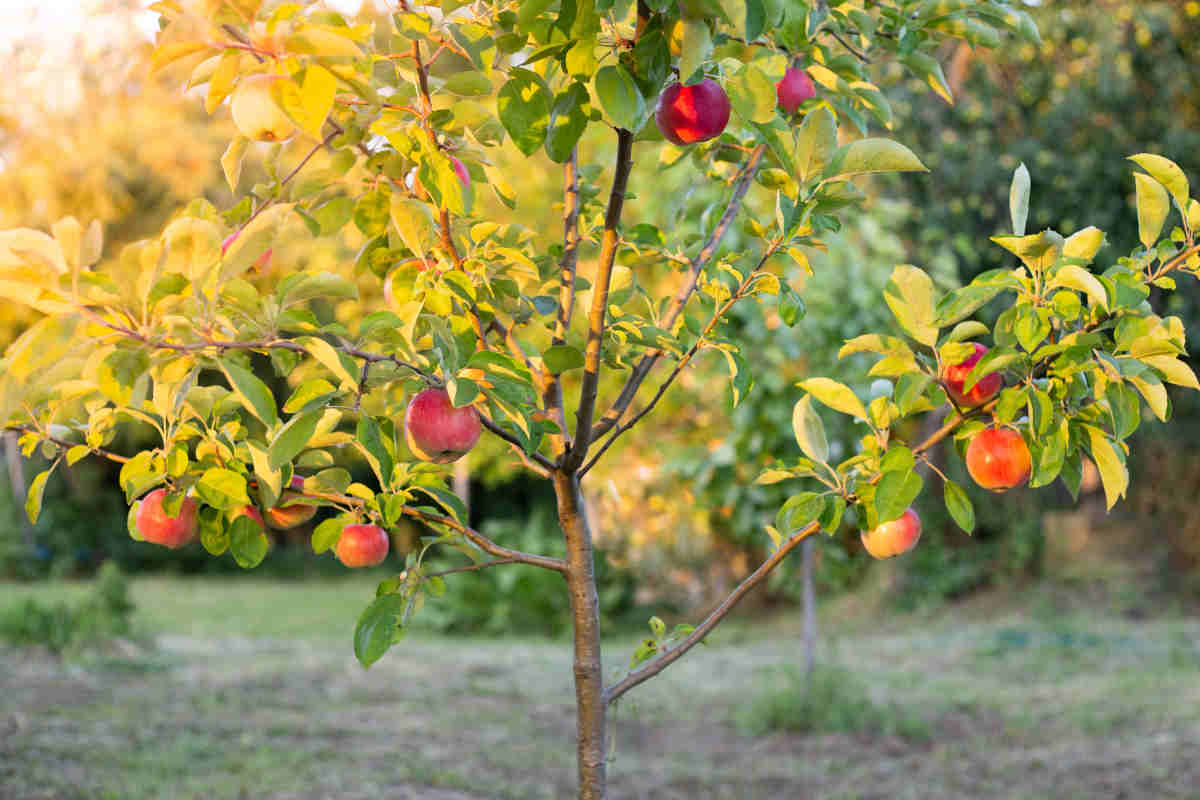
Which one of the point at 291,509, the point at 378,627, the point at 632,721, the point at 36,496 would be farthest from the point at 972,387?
the point at 632,721

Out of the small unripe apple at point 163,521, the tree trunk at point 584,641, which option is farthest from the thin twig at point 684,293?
the small unripe apple at point 163,521

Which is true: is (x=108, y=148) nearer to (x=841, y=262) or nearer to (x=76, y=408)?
(x=841, y=262)

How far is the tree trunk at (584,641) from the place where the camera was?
144cm

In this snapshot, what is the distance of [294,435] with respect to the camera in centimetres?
110

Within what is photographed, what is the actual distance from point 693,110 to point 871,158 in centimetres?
20

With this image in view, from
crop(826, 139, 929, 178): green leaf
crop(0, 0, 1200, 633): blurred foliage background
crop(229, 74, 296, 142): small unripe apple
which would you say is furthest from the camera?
crop(0, 0, 1200, 633): blurred foliage background

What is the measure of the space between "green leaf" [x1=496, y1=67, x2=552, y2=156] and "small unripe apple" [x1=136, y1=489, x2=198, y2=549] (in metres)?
0.61

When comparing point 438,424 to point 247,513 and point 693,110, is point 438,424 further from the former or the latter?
point 693,110

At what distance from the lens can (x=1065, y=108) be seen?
6441 mm

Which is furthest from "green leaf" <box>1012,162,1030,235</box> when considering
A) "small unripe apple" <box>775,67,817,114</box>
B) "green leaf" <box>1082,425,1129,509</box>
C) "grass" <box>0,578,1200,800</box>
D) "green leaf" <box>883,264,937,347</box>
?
"grass" <box>0,578,1200,800</box>

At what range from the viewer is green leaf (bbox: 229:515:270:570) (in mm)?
1366

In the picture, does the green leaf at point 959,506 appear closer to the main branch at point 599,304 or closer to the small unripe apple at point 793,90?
the main branch at point 599,304

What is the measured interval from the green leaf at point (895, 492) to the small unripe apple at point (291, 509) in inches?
27.5

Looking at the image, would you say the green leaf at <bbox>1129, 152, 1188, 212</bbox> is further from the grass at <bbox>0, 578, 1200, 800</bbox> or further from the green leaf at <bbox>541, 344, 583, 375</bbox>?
the grass at <bbox>0, 578, 1200, 800</bbox>
